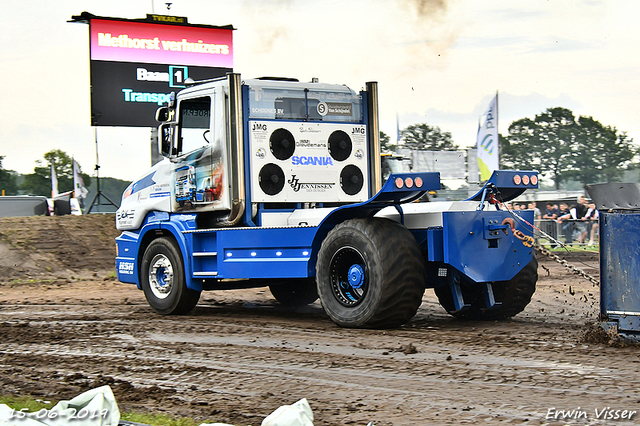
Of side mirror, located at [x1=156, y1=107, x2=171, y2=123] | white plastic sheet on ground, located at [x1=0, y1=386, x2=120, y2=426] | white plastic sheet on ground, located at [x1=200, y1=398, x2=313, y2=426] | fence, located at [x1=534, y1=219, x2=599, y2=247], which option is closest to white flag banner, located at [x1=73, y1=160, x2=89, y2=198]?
fence, located at [x1=534, y1=219, x2=599, y2=247]

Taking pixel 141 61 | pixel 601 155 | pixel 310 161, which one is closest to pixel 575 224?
pixel 310 161

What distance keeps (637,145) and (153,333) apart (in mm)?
47722

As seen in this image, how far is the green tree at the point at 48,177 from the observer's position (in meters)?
77.6

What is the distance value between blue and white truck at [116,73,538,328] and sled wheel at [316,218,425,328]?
0.6 inches

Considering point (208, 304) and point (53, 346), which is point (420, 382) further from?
point (208, 304)

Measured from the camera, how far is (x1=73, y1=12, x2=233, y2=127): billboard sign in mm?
23906

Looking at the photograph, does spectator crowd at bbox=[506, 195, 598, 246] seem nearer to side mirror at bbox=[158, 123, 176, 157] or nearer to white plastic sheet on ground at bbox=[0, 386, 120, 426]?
→ side mirror at bbox=[158, 123, 176, 157]

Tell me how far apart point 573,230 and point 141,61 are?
13964 mm

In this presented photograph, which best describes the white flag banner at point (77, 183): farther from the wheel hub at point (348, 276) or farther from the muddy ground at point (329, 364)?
the wheel hub at point (348, 276)

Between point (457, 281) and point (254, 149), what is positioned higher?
point (254, 149)

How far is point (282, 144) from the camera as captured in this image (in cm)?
1067

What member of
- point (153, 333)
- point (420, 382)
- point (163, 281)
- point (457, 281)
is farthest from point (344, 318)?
point (163, 281)

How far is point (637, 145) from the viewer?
50906mm

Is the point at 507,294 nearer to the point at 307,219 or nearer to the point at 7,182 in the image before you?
the point at 307,219
